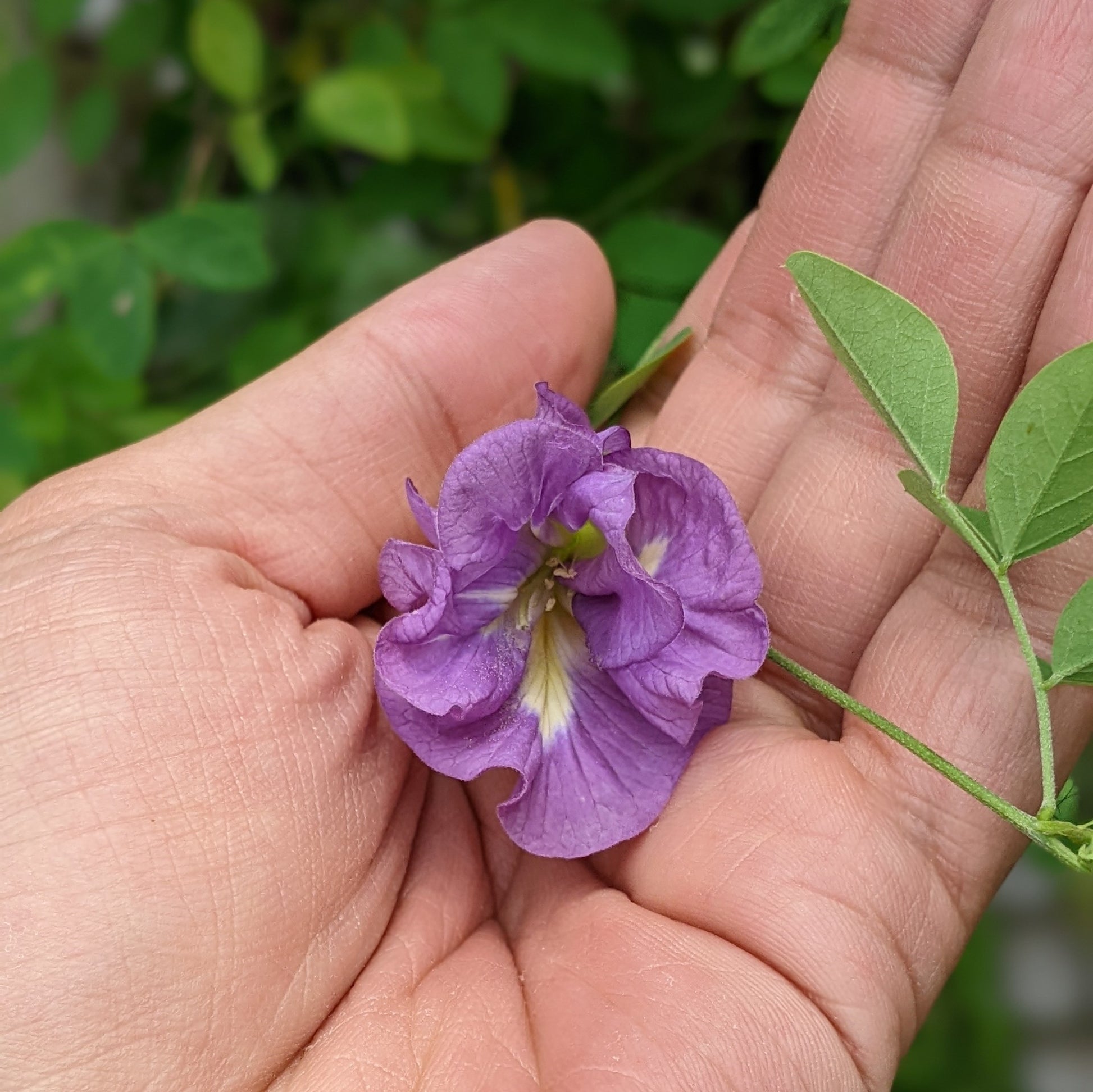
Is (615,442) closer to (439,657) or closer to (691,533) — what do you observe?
(691,533)

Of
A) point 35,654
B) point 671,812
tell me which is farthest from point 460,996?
point 35,654

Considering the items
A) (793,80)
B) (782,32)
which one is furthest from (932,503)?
(793,80)

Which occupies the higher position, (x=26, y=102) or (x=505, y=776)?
(x=26, y=102)

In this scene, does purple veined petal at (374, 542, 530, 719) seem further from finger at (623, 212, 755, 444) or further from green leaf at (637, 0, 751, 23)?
green leaf at (637, 0, 751, 23)

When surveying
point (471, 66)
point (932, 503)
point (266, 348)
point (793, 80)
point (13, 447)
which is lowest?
point (13, 447)

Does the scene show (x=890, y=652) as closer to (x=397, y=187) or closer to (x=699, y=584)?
(x=699, y=584)

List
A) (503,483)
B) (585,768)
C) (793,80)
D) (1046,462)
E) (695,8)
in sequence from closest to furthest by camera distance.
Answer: (1046,462) < (503,483) < (585,768) < (793,80) < (695,8)

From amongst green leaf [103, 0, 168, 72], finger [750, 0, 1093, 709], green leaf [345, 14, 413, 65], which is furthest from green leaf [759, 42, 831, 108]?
green leaf [103, 0, 168, 72]
